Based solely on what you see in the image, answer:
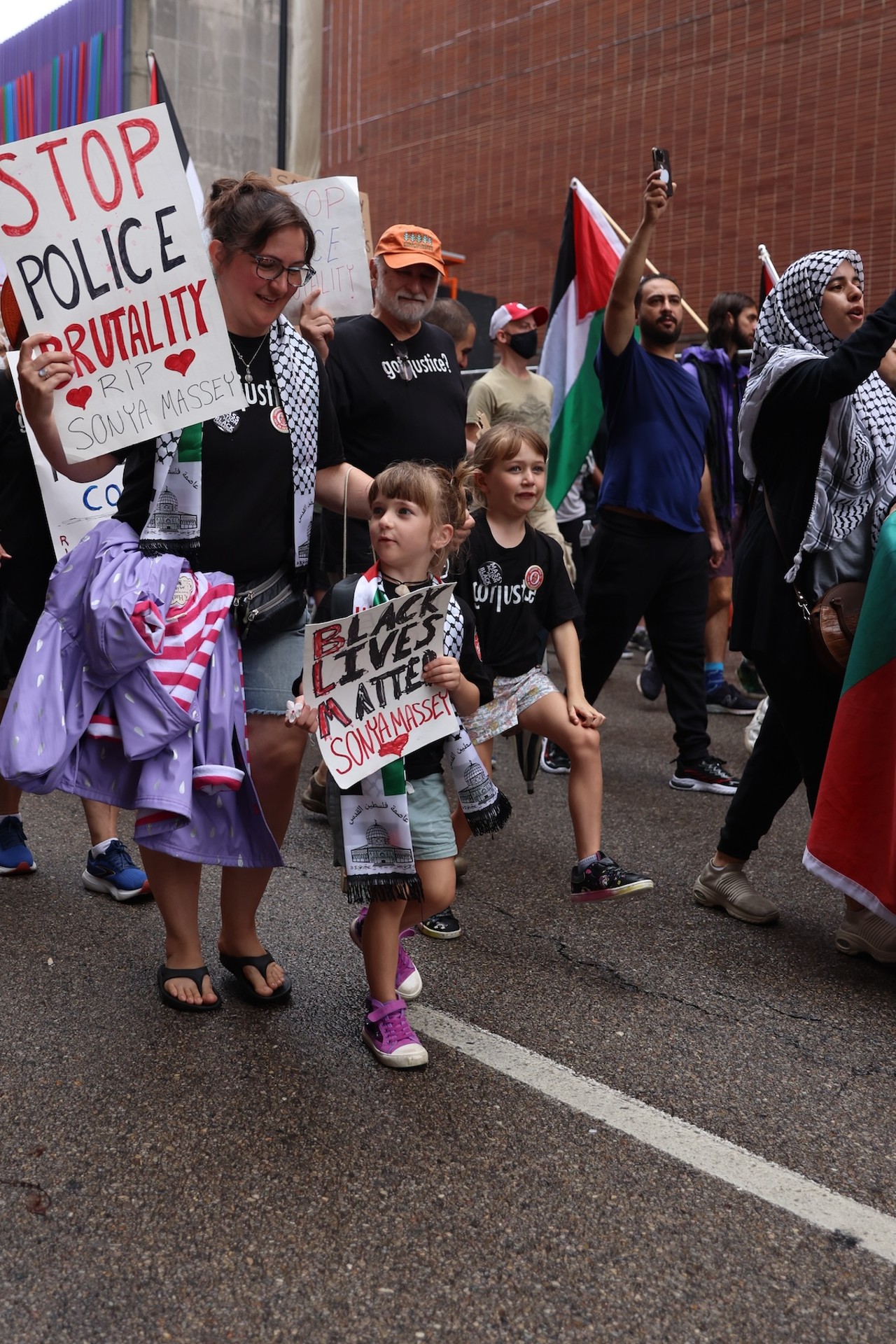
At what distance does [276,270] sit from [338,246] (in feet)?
6.38

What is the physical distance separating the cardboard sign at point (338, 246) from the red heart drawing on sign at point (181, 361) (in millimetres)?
1847

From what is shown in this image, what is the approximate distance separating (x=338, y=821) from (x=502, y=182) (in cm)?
1881

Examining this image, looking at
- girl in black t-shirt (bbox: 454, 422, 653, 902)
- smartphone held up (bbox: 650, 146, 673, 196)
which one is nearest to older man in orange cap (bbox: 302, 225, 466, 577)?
girl in black t-shirt (bbox: 454, 422, 653, 902)

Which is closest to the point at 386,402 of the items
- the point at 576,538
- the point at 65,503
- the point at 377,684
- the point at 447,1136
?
the point at 65,503

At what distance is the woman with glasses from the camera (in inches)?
118

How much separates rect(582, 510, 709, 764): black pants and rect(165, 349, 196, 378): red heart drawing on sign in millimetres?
3082

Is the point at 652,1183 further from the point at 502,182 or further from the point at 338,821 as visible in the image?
the point at 502,182

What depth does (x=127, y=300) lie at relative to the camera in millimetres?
2873

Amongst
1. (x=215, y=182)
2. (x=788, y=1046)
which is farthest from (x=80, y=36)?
(x=788, y=1046)

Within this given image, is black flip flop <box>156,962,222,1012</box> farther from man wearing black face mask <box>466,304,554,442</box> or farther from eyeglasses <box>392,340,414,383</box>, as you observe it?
man wearing black face mask <box>466,304,554,442</box>

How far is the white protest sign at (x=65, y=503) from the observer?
167 inches

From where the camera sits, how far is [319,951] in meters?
3.71

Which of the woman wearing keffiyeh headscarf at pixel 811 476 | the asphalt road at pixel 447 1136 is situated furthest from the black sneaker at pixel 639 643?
the woman wearing keffiyeh headscarf at pixel 811 476

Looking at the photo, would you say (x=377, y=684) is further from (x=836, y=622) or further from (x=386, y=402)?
(x=386, y=402)
